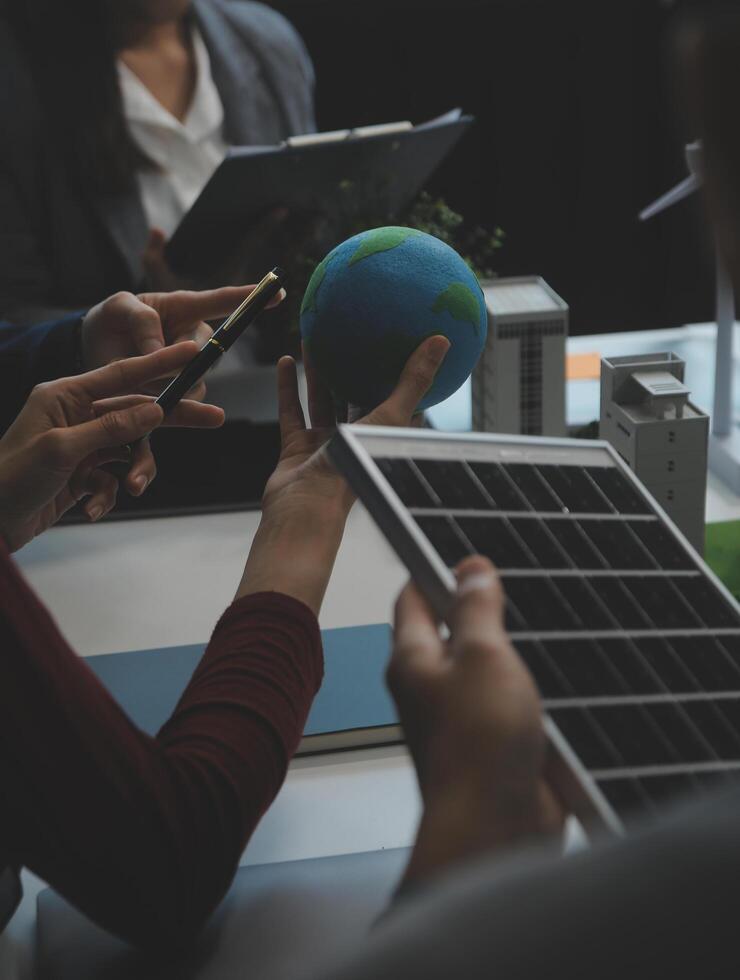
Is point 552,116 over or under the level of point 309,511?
under

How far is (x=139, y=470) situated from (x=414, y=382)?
1.20 ft

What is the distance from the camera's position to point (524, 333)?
1.42 meters

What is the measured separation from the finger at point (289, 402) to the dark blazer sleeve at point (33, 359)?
0.41 meters

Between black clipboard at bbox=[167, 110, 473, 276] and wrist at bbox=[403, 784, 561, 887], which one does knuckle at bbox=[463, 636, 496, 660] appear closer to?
wrist at bbox=[403, 784, 561, 887]

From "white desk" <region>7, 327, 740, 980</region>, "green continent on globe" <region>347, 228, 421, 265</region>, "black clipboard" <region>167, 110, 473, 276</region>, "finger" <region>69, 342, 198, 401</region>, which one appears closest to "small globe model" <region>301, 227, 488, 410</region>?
"green continent on globe" <region>347, 228, 421, 265</region>

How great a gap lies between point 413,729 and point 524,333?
98cm

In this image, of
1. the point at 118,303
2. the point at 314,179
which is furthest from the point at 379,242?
the point at 314,179

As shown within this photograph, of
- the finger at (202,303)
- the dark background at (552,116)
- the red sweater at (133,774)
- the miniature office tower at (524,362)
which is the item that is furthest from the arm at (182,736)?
the dark background at (552,116)

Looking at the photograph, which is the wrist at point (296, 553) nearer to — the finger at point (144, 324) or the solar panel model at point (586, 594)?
the solar panel model at point (586, 594)

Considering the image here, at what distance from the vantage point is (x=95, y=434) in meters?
1.02

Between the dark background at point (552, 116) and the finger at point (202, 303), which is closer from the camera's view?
the finger at point (202, 303)

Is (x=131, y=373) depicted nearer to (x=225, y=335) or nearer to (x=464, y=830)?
(x=225, y=335)

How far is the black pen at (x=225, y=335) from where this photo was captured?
1021 mm

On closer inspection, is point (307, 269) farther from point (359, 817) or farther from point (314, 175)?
point (359, 817)
